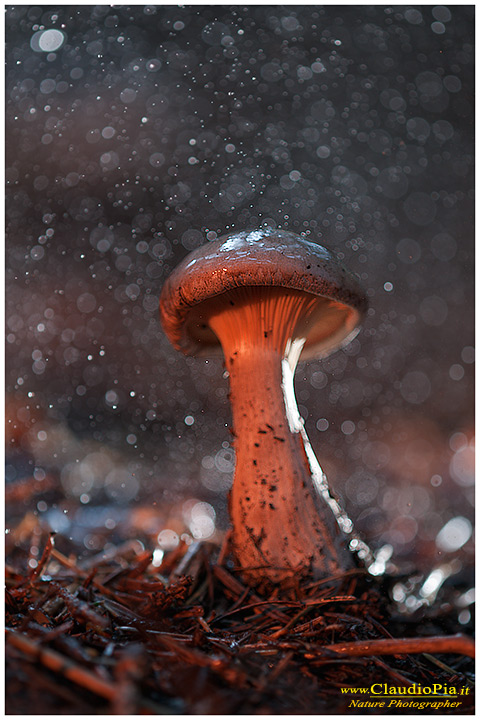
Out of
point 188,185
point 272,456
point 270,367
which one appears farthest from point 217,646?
point 188,185

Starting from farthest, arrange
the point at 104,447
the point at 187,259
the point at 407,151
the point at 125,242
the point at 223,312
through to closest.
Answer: the point at 104,447
the point at 407,151
the point at 125,242
the point at 223,312
the point at 187,259

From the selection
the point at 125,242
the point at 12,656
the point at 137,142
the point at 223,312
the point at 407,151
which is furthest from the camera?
the point at 407,151

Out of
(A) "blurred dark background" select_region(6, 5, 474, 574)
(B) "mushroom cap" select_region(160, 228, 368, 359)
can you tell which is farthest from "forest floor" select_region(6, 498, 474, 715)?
(B) "mushroom cap" select_region(160, 228, 368, 359)

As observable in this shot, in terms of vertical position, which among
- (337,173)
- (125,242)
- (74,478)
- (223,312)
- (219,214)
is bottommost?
(74,478)

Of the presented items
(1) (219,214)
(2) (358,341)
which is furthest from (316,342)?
(1) (219,214)

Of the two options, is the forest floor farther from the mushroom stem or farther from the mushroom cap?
the mushroom cap

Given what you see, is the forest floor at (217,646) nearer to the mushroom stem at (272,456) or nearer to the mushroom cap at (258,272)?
the mushroom stem at (272,456)

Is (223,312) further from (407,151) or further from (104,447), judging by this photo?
(104,447)
